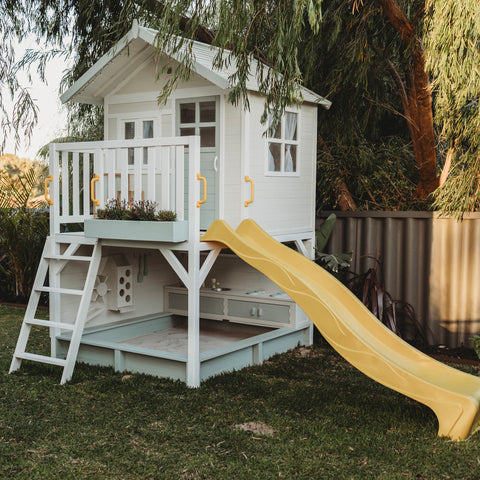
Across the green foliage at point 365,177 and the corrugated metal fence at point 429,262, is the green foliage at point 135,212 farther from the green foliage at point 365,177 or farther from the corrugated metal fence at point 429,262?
the green foliage at point 365,177

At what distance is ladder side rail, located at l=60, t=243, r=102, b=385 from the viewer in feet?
20.1

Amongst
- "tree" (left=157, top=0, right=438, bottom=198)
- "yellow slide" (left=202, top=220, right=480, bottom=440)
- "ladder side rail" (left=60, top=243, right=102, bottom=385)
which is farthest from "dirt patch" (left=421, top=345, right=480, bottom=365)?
"ladder side rail" (left=60, top=243, right=102, bottom=385)

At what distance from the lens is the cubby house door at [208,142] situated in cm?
684

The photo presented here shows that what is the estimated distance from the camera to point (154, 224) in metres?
5.99

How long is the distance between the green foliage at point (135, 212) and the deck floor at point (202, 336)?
1.72 m

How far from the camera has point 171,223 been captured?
19.3 feet

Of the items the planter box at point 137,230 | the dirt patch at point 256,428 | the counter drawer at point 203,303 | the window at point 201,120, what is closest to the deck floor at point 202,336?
the counter drawer at point 203,303

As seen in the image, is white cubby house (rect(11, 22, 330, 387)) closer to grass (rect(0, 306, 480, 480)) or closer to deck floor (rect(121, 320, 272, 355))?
deck floor (rect(121, 320, 272, 355))

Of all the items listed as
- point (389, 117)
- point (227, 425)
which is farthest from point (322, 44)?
point (227, 425)

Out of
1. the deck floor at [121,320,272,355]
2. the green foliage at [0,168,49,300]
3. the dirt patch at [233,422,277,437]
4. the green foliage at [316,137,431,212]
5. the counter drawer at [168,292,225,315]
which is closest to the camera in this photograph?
the dirt patch at [233,422,277,437]

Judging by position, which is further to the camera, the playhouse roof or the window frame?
the window frame

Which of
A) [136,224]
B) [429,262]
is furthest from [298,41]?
[429,262]

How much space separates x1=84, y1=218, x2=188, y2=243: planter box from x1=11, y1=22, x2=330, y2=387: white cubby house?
11 mm

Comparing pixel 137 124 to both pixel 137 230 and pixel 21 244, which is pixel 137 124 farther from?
pixel 21 244
